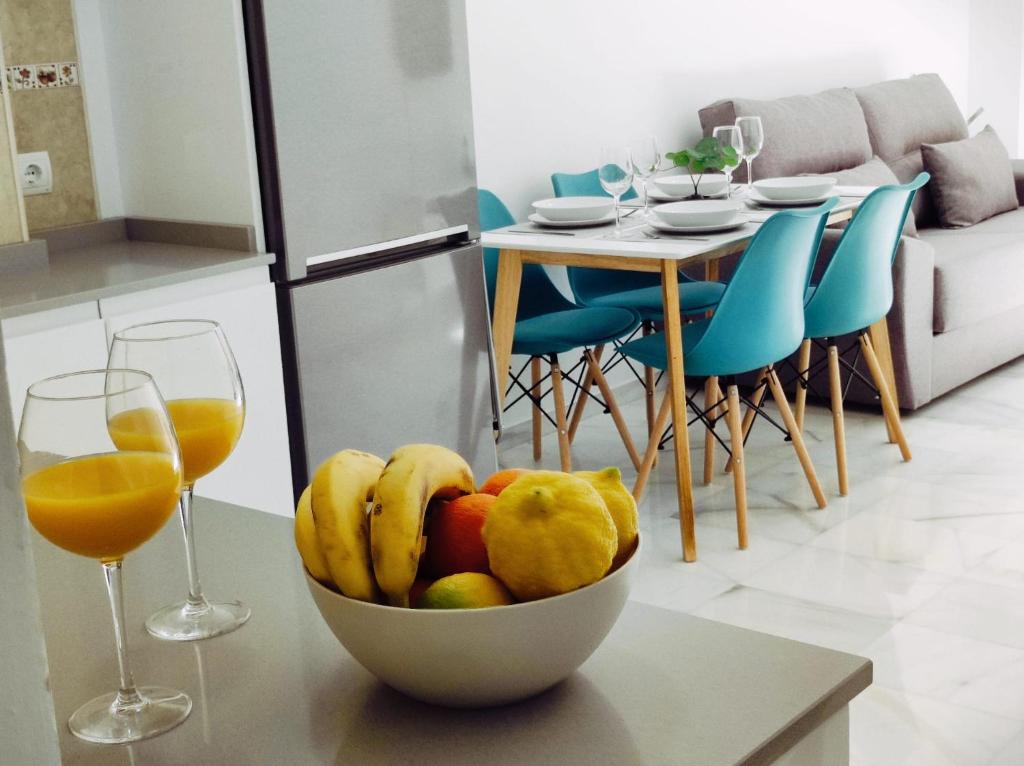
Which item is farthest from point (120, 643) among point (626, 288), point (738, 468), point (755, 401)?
point (626, 288)

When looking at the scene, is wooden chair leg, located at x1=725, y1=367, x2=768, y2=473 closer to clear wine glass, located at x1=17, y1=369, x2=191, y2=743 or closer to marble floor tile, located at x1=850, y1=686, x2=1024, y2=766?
marble floor tile, located at x1=850, y1=686, x2=1024, y2=766

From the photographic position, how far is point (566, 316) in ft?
12.4

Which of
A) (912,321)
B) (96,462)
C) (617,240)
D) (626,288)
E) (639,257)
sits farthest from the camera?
(626,288)

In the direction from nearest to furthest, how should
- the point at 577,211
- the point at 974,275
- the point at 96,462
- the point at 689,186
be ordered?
the point at 96,462 → the point at 577,211 → the point at 689,186 → the point at 974,275

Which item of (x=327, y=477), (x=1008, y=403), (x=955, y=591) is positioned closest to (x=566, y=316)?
(x=955, y=591)

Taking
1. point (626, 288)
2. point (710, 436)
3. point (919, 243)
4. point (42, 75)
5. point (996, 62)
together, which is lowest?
point (710, 436)

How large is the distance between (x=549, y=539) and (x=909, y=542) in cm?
273

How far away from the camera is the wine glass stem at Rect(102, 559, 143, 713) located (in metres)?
0.75

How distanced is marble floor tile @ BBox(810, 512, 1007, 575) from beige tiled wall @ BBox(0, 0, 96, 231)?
6.59 feet

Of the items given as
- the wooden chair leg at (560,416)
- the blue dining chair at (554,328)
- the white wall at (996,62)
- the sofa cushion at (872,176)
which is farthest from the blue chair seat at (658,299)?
the white wall at (996,62)

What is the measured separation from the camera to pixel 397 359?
3.06m

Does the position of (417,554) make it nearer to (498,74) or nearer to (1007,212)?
(498,74)

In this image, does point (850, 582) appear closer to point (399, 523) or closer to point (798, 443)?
point (798, 443)

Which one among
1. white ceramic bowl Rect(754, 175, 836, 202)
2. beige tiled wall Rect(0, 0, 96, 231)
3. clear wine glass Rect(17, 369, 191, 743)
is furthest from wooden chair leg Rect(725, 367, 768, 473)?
clear wine glass Rect(17, 369, 191, 743)
